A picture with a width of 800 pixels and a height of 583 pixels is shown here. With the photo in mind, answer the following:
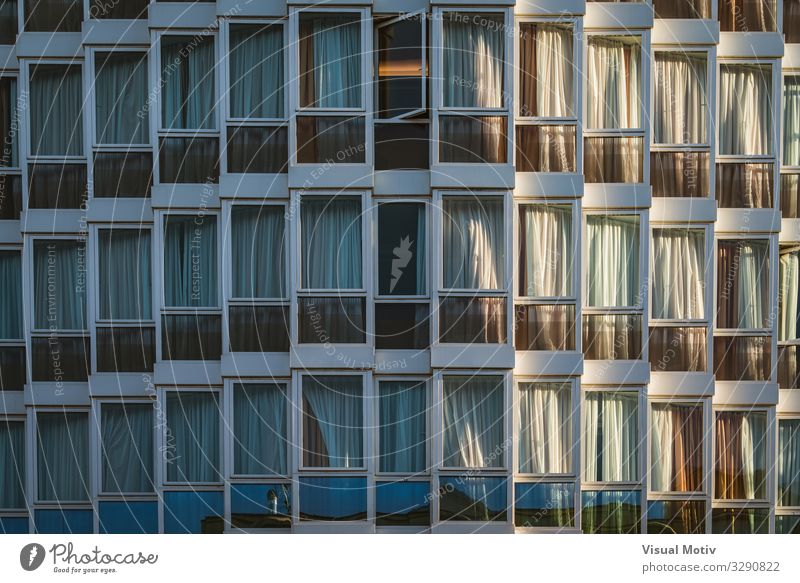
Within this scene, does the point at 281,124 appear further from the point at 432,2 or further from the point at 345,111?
the point at 432,2

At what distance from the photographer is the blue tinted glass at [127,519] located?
9914 mm

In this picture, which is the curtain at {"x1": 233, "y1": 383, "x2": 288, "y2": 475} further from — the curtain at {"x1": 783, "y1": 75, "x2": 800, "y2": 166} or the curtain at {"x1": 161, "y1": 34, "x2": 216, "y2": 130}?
the curtain at {"x1": 783, "y1": 75, "x2": 800, "y2": 166}

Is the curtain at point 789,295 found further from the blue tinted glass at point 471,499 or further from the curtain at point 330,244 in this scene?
the curtain at point 330,244

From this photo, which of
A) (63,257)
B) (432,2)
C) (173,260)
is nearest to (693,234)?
(432,2)

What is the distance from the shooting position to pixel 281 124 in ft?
32.1

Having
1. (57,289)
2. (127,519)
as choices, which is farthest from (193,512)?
(57,289)

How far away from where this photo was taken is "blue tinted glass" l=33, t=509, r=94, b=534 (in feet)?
33.0

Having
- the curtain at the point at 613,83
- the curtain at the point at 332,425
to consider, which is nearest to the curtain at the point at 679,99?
the curtain at the point at 613,83

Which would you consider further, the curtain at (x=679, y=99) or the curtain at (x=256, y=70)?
the curtain at (x=679, y=99)

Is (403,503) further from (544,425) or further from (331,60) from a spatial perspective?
(331,60)

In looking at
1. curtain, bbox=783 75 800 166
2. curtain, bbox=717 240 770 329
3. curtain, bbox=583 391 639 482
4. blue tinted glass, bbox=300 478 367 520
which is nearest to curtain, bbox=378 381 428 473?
blue tinted glass, bbox=300 478 367 520

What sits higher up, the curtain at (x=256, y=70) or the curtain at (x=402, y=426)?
the curtain at (x=256, y=70)

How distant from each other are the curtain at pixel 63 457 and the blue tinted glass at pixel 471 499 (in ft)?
12.1

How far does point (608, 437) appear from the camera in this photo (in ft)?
32.7
